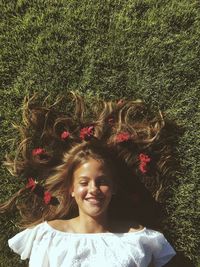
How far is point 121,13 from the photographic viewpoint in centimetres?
430

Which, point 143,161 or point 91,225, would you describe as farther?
point 143,161

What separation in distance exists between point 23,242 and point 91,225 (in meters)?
0.55

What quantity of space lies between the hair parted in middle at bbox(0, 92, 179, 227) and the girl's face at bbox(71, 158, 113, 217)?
251mm

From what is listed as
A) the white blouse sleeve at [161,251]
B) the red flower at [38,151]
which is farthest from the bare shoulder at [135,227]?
the red flower at [38,151]

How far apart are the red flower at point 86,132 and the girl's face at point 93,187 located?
22 centimetres

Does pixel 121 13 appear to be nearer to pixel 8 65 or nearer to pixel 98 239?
pixel 8 65

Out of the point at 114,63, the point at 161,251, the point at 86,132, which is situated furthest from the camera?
the point at 114,63

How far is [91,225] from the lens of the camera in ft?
12.8

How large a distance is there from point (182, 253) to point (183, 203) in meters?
0.40

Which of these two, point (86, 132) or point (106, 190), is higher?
point (86, 132)

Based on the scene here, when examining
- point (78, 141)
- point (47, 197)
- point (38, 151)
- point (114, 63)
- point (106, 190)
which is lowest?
point (47, 197)

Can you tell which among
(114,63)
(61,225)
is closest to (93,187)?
(61,225)

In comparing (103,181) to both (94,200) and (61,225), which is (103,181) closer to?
(94,200)

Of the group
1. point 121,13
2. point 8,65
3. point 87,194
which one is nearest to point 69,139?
point 87,194
